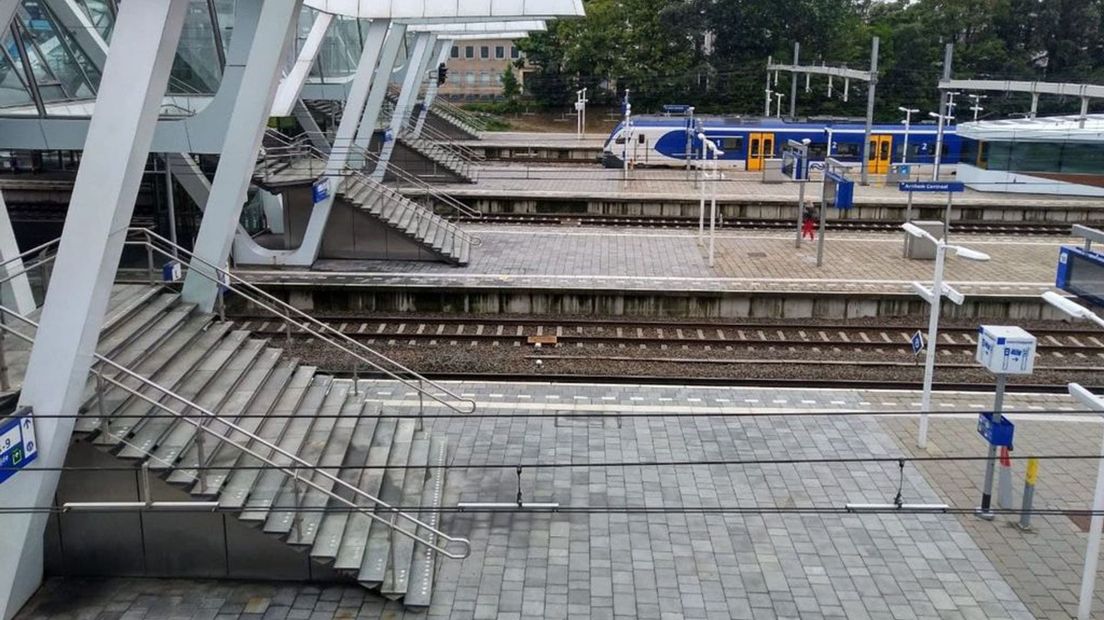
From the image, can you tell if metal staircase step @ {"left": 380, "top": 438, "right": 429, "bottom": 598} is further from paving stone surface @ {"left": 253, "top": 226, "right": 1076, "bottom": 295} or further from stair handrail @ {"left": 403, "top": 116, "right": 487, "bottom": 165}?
stair handrail @ {"left": 403, "top": 116, "right": 487, "bottom": 165}

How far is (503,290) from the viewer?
1803 cm

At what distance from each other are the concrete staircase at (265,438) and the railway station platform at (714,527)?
1.23 feet

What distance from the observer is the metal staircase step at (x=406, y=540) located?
28.6 feet

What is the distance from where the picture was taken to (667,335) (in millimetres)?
16672

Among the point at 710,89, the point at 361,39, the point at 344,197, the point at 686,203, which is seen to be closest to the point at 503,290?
the point at 344,197

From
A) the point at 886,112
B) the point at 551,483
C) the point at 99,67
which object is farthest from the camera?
the point at 886,112

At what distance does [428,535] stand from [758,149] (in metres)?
28.6

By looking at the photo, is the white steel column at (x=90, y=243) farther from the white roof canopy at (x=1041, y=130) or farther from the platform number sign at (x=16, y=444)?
the white roof canopy at (x=1041, y=130)

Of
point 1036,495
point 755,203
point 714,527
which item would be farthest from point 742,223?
point 714,527

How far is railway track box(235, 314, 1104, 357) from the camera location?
16188mm

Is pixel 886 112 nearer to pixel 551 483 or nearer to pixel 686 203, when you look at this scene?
pixel 686 203

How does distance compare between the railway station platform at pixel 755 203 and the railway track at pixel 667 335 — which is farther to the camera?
the railway station platform at pixel 755 203

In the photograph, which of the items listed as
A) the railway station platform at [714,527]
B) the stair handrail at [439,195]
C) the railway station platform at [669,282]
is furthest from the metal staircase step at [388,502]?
the stair handrail at [439,195]

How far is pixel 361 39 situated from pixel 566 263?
14.1m
